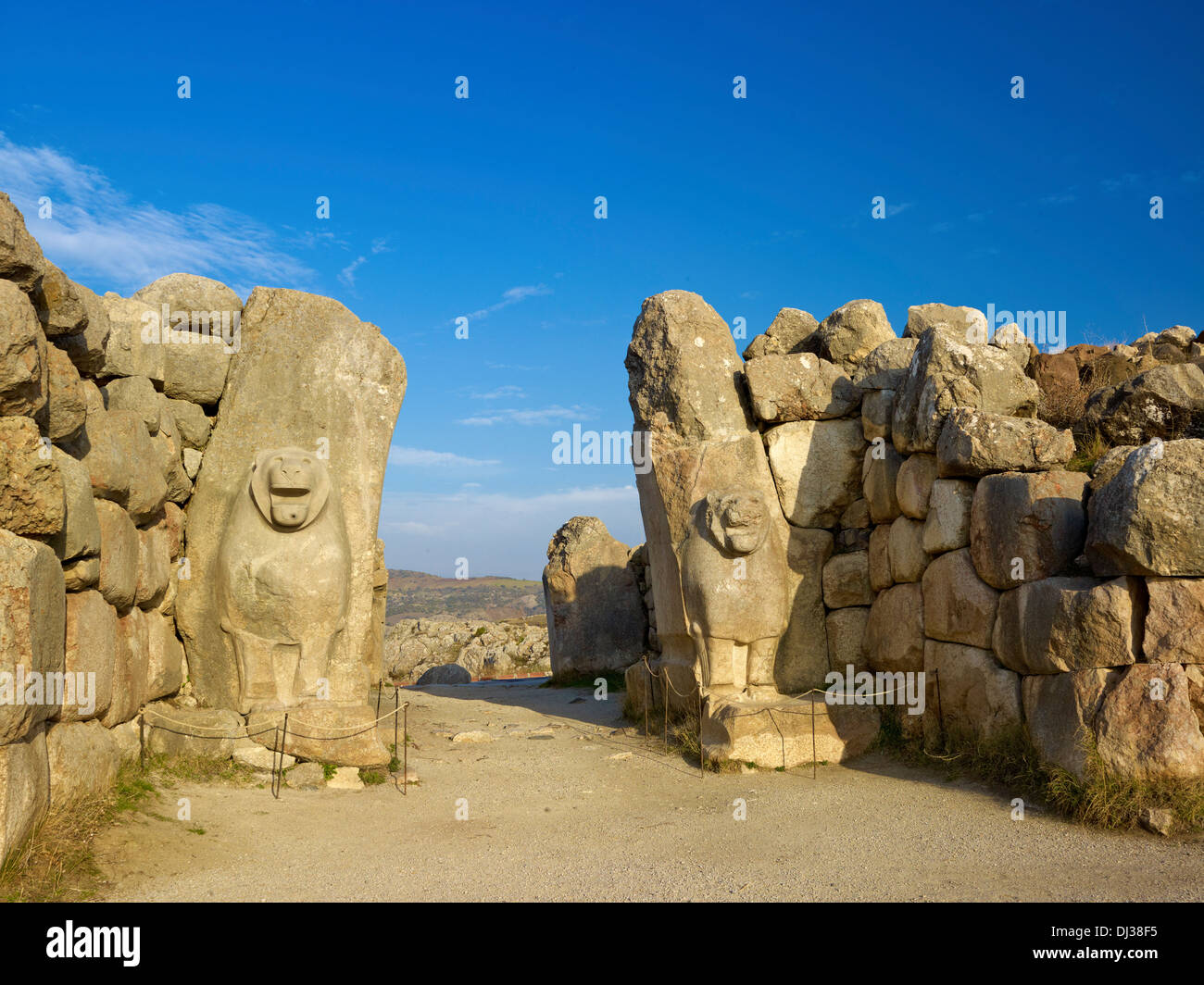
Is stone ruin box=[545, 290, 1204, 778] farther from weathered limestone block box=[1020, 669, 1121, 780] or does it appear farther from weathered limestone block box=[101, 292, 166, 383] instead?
weathered limestone block box=[101, 292, 166, 383]

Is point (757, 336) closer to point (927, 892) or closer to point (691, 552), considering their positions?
point (691, 552)

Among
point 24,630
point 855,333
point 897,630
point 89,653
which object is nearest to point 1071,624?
point 897,630

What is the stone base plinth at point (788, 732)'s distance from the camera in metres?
6.84

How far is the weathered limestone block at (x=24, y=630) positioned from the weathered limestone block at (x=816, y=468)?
5.55m

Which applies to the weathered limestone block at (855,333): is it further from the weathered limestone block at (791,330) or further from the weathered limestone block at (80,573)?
the weathered limestone block at (80,573)

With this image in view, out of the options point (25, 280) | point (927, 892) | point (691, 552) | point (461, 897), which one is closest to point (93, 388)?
point (25, 280)

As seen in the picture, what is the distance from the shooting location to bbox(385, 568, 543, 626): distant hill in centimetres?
4005

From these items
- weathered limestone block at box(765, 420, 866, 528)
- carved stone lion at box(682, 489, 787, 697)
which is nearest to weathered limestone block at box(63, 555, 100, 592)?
carved stone lion at box(682, 489, 787, 697)

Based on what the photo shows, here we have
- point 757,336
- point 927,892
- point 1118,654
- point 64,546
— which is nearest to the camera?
point 927,892

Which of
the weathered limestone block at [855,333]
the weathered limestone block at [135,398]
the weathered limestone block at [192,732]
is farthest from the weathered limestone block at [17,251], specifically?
the weathered limestone block at [855,333]

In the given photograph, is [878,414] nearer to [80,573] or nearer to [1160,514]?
[1160,514]

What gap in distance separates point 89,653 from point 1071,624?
542 cm
